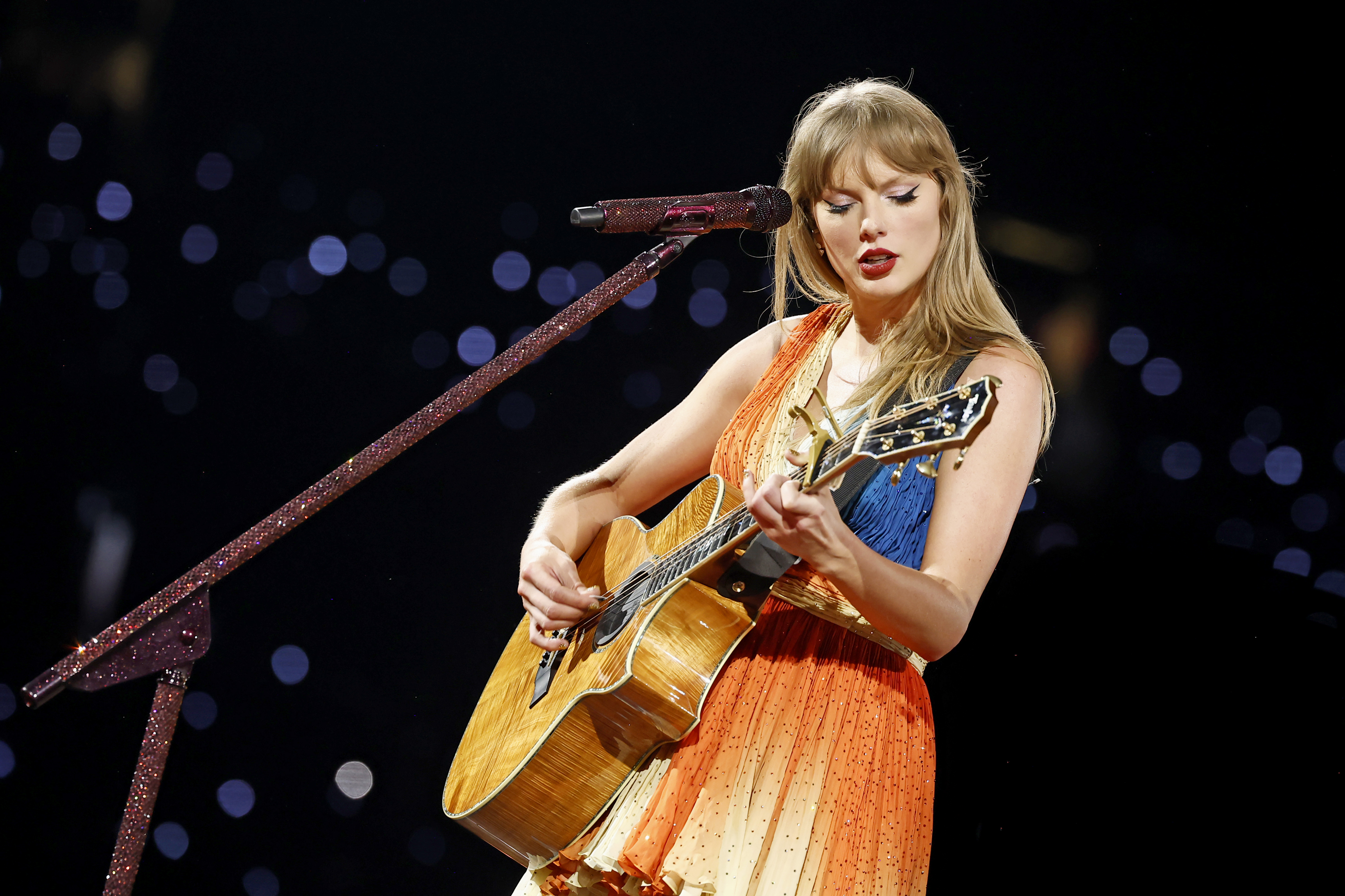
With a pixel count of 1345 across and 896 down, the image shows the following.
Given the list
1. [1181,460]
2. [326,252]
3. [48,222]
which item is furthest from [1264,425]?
[48,222]

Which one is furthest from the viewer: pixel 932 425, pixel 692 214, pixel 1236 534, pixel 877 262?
pixel 1236 534

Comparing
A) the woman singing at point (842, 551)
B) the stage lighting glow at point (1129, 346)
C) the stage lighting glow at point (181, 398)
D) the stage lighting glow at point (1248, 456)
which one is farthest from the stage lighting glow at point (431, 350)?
the stage lighting glow at point (1248, 456)

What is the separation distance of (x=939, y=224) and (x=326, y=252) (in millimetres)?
1837

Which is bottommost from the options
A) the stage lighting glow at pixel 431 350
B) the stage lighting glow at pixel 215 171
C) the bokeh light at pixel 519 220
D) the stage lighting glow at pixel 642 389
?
the stage lighting glow at pixel 642 389

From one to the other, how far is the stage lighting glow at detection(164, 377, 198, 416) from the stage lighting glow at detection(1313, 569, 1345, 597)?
283 centimetres

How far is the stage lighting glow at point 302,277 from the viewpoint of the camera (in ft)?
9.37

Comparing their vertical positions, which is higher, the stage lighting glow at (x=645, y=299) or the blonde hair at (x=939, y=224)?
the blonde hair at (x=939, y=224)

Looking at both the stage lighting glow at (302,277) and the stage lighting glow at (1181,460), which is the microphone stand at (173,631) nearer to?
the stage lighting glow at (1181,460)

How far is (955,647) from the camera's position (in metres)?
2.25

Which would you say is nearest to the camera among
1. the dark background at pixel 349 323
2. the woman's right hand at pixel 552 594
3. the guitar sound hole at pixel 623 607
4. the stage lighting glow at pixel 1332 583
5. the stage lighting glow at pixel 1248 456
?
the guitar sound hole at pixel 623 607

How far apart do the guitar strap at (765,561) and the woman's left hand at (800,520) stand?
4cm

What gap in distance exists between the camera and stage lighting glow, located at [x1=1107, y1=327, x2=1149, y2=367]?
7.30 ft

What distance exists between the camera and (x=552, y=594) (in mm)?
1764

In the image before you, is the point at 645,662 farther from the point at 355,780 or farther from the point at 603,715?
the point at 355,780
